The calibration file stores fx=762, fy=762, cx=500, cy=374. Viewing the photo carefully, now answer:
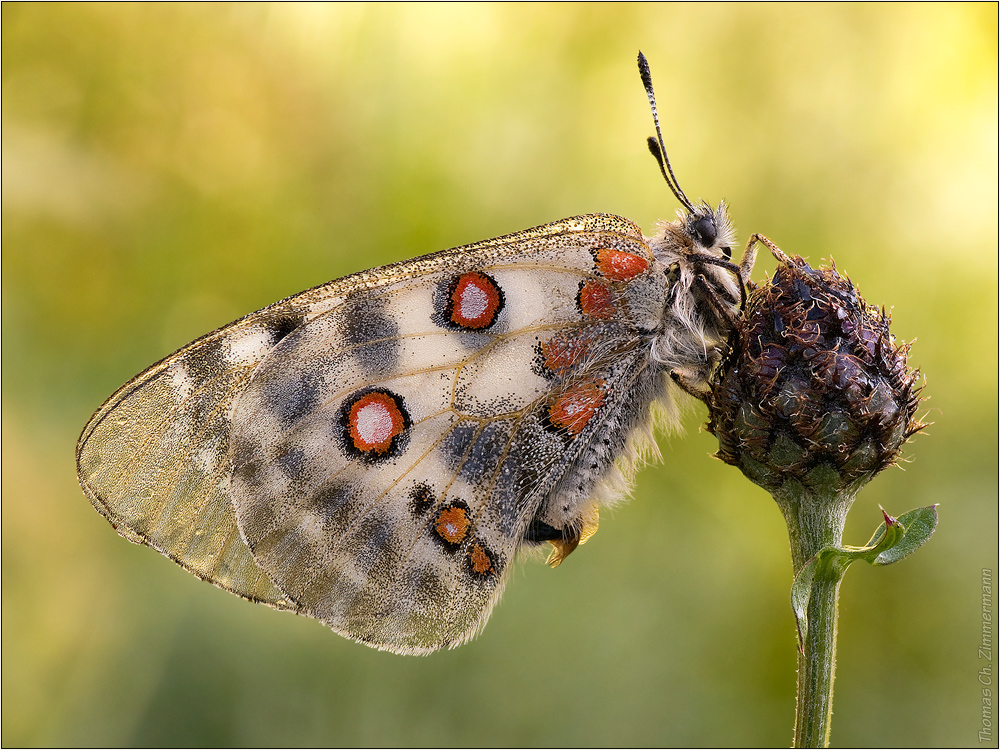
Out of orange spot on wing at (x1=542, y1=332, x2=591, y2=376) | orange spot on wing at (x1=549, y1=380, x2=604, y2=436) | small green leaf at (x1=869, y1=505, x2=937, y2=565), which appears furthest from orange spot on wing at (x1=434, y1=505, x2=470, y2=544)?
small green leaf at (x1=869, y1=505, x2=937, y2=565)

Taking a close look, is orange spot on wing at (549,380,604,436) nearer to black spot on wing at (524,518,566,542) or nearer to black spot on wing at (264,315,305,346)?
black spot on wing at (524,518,566,542)

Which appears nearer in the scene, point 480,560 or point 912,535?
point 912,535

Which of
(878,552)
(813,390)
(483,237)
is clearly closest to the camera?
(878,552)

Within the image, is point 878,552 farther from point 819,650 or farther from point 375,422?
point 375,422

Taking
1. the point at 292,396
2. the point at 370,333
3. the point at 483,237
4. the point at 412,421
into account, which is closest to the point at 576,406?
the point at 412,421

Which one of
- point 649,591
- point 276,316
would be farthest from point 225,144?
point 649,591

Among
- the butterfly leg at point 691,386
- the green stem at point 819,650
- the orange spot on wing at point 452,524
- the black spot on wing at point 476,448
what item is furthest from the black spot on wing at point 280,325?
the green stem at point 819,650
